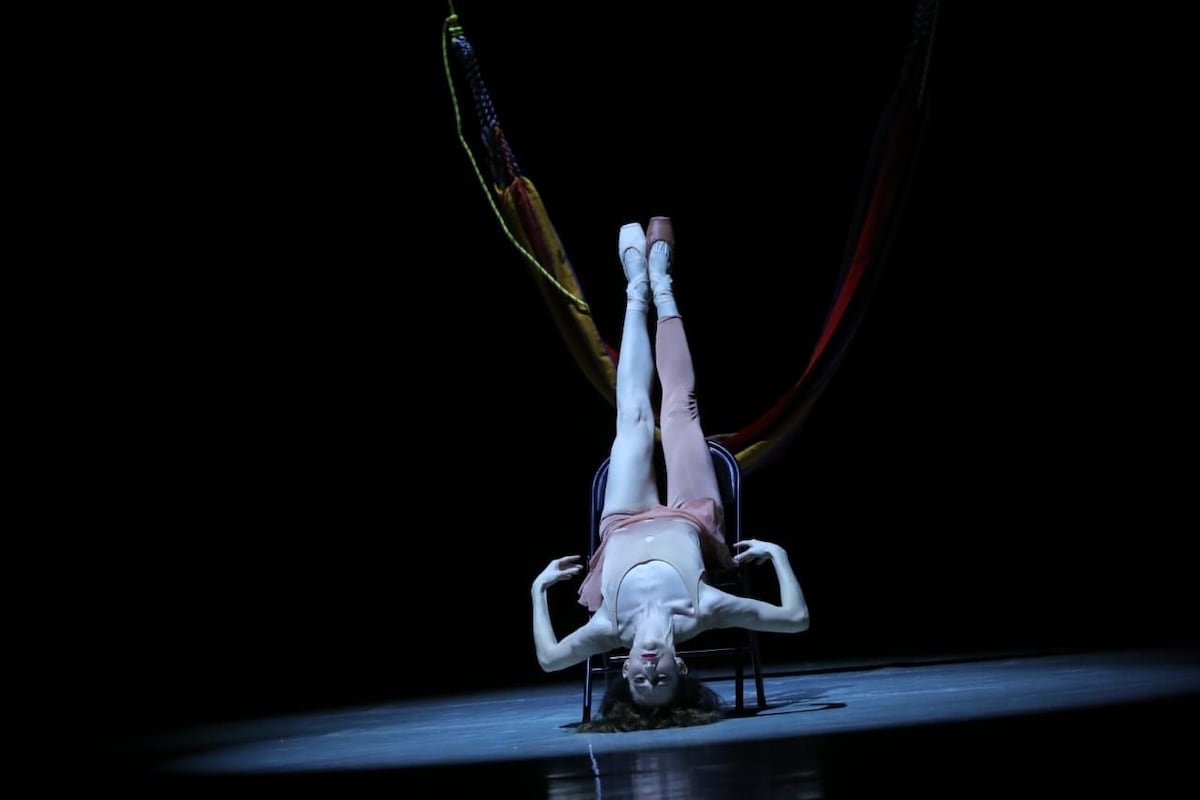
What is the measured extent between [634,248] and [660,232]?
0.35ft

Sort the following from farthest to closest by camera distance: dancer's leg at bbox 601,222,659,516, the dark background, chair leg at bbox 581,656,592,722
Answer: the dark background < dancer's leg at bbox 601,222,659,516 < chair leg at bbox 581,656,592,722

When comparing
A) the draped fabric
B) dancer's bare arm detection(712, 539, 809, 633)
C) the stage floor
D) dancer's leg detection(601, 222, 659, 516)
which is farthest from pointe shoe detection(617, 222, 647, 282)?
the stage floor

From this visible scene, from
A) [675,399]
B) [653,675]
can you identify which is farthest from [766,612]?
[675,399]

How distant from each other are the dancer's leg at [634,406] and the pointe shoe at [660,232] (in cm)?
3

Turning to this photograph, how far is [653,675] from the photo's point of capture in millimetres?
3354

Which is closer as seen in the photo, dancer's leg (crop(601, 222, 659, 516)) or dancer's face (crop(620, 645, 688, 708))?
dancer's face (crop(620, 645, 688, 708))

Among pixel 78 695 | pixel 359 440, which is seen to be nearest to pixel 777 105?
pixel 359 440

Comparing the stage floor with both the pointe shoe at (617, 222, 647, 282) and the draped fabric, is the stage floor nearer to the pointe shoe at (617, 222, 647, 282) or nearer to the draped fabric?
the draped fabric

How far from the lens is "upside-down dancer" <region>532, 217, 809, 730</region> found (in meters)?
3.44

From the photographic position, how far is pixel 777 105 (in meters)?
5.12

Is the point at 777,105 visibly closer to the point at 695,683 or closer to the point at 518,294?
the point at 518,294

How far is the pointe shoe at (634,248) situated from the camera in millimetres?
4488

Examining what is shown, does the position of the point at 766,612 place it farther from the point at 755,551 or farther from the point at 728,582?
the point at 728,582

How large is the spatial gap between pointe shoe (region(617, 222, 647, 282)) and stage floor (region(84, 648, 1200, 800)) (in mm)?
1453
